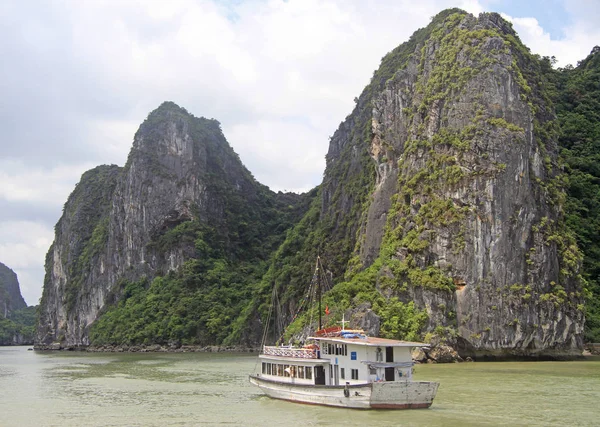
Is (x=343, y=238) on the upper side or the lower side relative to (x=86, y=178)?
lower

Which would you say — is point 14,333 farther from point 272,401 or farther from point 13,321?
point 272,401

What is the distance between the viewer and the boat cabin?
2759 centimetres

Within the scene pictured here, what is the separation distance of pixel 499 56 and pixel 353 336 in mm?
42135

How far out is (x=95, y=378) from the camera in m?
46.1

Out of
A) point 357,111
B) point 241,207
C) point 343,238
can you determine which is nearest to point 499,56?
point 343,238

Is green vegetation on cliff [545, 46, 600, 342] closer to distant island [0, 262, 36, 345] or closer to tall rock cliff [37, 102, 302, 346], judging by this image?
tall rock cliff [37, 102, 302, 346]

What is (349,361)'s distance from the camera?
1107 inches

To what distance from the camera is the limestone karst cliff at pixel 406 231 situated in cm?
5294

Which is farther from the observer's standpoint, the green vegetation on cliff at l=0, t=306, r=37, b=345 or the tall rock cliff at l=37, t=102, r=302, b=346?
the green vegetation on cliff at l=0, t=306, r=37, b=345

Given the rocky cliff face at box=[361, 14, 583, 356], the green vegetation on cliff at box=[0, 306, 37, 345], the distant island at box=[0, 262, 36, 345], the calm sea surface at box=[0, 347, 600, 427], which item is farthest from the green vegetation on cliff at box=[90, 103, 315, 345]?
the distant island at box=[0, 262, 36, 345]

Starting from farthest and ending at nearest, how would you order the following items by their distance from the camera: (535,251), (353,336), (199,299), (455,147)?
(199,299)
(455,147)
(535,251)
(353,336)

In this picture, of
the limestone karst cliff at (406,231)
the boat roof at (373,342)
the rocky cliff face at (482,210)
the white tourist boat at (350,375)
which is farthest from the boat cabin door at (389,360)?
the rocky cliff face at (482,210)

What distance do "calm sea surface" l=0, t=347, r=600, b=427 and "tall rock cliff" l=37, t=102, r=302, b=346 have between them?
217 feet

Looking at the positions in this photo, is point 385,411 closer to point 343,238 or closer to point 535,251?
point 535,251
